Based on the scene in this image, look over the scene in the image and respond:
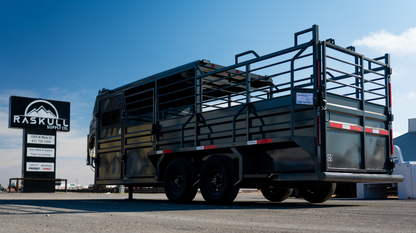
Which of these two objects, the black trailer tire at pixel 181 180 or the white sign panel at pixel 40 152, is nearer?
the black trailer tire at pixel 181 180

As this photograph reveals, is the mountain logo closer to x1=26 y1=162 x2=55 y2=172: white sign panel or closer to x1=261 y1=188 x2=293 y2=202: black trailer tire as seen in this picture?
x1=26 y1=162 x2=55 y2=172: white sign panel

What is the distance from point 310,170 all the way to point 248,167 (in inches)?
54.5

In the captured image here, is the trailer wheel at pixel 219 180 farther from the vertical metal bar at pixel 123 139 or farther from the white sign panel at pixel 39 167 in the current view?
the white sign panel at pixel 39 167

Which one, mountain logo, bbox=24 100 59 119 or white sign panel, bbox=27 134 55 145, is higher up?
mountain logo, bbox=24 100 59 119

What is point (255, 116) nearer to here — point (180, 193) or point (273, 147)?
point (273, 147)

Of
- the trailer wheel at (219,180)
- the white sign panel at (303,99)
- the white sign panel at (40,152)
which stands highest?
the white sign panel at (303,99)

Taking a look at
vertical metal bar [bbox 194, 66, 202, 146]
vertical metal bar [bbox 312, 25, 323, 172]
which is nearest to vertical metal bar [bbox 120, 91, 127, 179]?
vertical metal bar [bbox 194, 66, 202, 146]

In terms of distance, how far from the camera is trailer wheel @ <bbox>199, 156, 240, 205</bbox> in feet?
29.5

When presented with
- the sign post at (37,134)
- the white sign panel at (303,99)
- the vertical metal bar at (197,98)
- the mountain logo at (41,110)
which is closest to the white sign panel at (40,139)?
the sign post at (37,134)

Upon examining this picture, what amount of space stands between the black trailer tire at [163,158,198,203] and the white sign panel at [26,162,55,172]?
73.4 ft

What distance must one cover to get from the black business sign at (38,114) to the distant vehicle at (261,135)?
2011 centimetres

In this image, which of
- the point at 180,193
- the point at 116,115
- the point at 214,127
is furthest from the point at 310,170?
the point at 116,115

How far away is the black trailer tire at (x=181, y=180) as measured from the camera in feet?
32.8

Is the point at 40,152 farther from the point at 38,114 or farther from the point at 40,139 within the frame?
the point at 38,114
